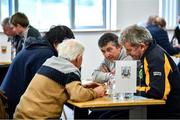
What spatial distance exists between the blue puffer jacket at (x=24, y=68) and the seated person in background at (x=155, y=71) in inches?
26.4

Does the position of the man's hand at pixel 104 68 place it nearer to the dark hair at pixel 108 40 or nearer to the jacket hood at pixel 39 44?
the dark hair at pixel 108 40

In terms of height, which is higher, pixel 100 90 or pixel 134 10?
pixel 134 10

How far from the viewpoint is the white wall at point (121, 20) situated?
24.0 ft

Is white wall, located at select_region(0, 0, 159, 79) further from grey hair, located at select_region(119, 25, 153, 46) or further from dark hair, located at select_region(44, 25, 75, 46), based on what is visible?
grey hair, located at select_region(119, 25, 153, 46)

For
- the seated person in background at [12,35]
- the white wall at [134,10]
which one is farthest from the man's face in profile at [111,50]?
the white wall at [134,10]

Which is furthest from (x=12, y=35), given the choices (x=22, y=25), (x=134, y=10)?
(x=134, y=10)

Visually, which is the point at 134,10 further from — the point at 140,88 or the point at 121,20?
the point at 140,88

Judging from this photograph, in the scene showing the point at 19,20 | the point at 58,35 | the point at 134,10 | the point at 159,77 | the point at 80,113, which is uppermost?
the point at 134,10

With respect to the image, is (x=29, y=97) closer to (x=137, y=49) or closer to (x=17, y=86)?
(x=17, y=86)

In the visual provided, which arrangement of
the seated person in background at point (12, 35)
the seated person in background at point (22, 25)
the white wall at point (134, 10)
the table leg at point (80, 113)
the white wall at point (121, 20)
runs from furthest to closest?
1. the white wall at point (134, 10)
2. the white wall at point (121, 20)
3. the seated person in background at point (12, 35)
4. the seated person in background at point (22, 25)
5. the table leg at point (80, 113)

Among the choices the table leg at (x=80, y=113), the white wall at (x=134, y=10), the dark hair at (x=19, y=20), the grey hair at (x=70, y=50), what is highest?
the white wall at (x=134, y=10)

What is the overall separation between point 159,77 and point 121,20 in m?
4.71

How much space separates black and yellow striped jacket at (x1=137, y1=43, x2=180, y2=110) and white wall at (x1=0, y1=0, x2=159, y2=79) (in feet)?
14.1

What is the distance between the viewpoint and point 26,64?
3270 mm
